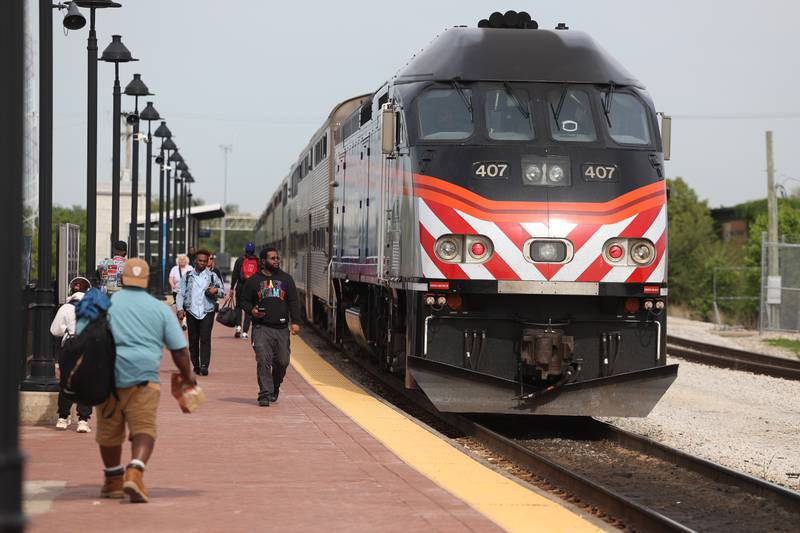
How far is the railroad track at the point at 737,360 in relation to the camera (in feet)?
81.7

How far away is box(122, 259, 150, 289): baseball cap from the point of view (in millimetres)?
9281

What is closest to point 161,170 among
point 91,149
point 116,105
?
point 116,105

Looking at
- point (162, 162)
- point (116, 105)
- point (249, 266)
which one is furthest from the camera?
point (162, 162)

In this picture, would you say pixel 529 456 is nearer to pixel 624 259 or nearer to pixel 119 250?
pixel 624 259

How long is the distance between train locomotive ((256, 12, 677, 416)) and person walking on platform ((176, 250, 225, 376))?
15.7ft

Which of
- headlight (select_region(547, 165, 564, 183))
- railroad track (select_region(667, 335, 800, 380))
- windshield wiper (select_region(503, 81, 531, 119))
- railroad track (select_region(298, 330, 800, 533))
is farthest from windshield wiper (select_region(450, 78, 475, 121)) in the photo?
railroad track (select_region(667, 335, 800, 380))

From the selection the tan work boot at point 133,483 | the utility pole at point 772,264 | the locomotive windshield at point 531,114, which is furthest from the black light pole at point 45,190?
the utility pole at point 772,264

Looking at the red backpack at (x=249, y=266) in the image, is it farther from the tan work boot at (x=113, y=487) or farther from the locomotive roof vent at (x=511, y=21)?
the tan work boot at (x=113, y=487)

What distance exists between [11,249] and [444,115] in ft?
33.9

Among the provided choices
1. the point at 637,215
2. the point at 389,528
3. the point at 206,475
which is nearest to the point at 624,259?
the point at 637,215

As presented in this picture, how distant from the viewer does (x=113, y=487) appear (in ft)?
30.2

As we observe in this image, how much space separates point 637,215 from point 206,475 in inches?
233

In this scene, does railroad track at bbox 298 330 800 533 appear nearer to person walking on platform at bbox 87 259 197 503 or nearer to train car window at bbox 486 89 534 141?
train car window at bbox 486 89 534 141

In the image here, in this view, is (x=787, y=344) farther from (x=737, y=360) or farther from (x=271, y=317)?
(x=271, y=317)
